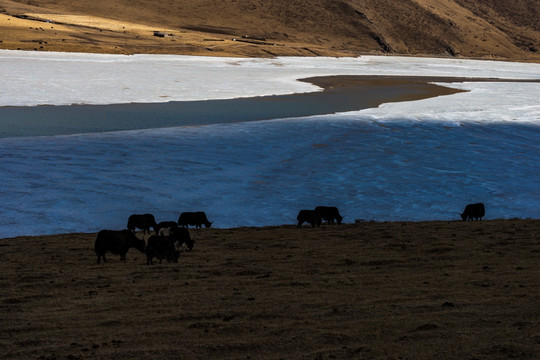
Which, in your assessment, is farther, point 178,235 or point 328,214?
point 328,214

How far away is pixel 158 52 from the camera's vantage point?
253 ft

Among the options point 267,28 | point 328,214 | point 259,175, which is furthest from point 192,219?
point 267,28

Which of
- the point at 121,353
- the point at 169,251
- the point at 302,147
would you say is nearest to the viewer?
the point at 121,353

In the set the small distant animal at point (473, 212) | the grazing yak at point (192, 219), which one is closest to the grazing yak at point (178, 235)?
the grazing yak at point (192, 219)

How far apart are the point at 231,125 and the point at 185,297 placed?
1970cm

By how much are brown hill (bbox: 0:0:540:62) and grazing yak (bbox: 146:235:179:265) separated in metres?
63.4

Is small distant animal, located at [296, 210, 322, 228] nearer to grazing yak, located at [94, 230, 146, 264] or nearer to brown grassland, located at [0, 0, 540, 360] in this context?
brown grassland, located at [0, 0, 540, 360]

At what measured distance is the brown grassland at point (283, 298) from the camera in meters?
6.61

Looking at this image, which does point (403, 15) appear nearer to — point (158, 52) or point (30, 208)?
point (158, 52)

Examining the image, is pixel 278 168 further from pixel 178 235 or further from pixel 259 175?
pixel 178 235

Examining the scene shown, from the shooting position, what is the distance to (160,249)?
11.3 metres

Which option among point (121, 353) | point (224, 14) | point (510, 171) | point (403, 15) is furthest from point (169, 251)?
point (403, 15)

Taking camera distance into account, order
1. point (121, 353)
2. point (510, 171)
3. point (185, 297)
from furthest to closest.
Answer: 1. point (510, 171)
2. point (185, 297)
3. point (121, 353)

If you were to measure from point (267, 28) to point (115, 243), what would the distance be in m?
116
